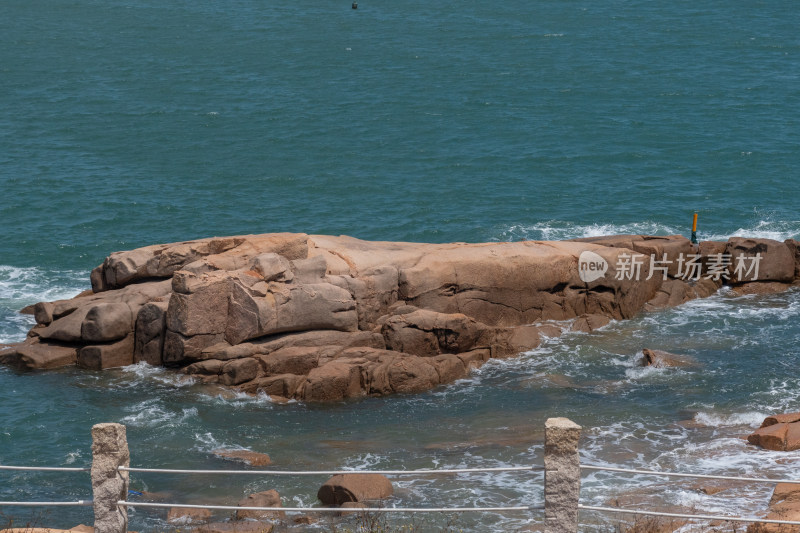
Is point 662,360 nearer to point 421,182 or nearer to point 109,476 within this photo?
point 109,476

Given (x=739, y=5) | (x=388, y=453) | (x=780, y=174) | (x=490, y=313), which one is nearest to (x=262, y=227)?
(x=490, y=313)

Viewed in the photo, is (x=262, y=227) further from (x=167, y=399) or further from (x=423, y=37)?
(x=423, y=37)

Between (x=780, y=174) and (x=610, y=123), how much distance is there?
37.0ft

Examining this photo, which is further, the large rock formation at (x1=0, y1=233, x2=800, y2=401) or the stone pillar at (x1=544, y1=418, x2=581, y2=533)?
the large rock formation at (x1=0, y1=233, x2=800, y2=401)

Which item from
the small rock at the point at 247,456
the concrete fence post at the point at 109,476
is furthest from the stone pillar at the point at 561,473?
the small rock at the point at 247,456

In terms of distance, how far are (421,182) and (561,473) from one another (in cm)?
3896

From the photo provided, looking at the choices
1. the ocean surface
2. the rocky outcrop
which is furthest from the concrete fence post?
the rocky outcrop

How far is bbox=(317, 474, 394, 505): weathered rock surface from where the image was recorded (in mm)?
20984

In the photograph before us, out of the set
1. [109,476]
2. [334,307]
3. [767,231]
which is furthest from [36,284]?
[767,231]

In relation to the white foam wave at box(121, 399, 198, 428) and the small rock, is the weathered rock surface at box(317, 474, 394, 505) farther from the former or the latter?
the white foam wave at box(121, 399, 198, 428)

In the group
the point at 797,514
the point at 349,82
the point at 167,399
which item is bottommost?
the point at 167,399

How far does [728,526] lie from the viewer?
18188 mm

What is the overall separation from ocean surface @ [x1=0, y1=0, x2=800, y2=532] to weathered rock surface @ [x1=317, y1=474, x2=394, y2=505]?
0.58 metres

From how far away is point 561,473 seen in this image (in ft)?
43.6
